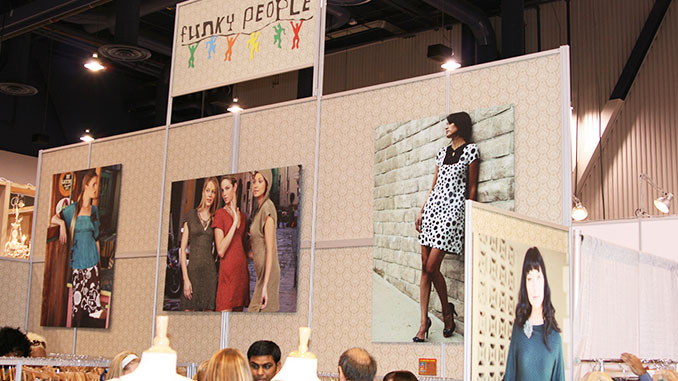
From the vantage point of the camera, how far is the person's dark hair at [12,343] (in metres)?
5.96

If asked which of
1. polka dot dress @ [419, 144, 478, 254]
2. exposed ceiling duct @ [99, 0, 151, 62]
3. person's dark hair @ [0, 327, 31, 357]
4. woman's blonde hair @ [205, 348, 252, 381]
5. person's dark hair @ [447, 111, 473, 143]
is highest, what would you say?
exposed ceiling duct @ [99, 0, 151, 62]

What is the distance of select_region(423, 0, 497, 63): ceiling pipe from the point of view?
1141 centimetres

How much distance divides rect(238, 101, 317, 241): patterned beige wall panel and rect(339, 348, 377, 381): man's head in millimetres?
2091

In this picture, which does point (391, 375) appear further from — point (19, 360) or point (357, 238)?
point (19, 360)

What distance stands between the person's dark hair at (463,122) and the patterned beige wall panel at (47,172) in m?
4.32

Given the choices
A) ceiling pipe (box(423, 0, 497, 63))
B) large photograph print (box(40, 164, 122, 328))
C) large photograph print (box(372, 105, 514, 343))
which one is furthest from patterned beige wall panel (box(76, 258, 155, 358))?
ceiling pipe (box(423, 0, 497, 63))

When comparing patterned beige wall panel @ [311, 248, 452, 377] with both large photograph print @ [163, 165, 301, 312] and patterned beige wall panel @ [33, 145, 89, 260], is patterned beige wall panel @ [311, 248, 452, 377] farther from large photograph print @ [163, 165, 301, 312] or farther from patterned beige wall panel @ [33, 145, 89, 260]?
patterned beige wall panel @ [33, 145, 89, 260]

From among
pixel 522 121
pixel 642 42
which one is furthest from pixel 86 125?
pixel 522 121

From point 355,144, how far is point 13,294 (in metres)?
4.34

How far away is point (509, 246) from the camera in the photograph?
3.88 meters

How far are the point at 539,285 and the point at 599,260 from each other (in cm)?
111

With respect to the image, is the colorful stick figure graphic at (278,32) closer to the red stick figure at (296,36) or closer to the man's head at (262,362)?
the red stick figure at (296,36)

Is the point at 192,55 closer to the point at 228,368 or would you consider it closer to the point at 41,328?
the point at 41,328

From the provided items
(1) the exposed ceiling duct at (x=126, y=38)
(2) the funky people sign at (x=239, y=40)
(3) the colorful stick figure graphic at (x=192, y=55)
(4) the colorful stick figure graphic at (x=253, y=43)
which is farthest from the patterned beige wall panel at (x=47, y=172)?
(4) the colorful stick figure graphic at (x=253, y=43)
